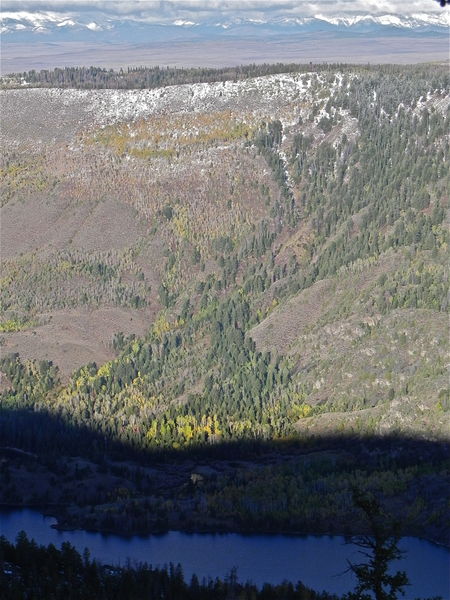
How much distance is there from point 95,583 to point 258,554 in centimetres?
2416

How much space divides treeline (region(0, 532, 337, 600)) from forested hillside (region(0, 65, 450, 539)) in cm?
2159

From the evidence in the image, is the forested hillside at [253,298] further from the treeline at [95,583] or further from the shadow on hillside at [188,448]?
the treeline at [95,583]

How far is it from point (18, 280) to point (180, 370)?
140 ft

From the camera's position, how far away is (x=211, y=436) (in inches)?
5015

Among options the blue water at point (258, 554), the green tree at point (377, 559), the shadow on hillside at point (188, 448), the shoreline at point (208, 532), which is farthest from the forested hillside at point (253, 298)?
the green tree at point (377, 559)

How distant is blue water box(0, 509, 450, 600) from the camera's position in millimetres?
91125

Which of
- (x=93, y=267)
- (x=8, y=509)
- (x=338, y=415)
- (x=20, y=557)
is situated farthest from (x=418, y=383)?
(x=93, y=267)

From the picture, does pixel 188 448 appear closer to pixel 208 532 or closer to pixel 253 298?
pixel 208 532

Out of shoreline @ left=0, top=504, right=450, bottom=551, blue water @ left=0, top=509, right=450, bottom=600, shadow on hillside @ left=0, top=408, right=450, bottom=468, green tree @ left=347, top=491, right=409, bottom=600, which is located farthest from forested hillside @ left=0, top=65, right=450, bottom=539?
green tree @ left=347, top=491, right=409, bottom=600

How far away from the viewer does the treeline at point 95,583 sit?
74.4 m

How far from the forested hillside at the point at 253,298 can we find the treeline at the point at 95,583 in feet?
70.8

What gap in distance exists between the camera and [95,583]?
3066 inches

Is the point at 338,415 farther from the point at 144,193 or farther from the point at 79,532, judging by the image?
the point at 144,193

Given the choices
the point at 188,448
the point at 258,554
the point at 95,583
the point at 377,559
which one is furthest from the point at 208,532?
the point at 377,559
